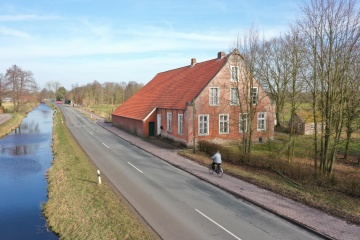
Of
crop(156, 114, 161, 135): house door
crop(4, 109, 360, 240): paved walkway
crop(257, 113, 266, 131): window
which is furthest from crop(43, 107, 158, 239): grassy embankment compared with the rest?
crop(257, 113, 266, 131): window

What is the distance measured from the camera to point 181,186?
15.6 m

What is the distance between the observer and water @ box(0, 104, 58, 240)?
1224 cm

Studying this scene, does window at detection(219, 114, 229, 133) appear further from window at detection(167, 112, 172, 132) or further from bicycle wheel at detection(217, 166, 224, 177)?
bicycle wheel at detection(217, 166, 224, 177)

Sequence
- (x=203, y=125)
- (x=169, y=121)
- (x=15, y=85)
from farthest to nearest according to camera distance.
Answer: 1. (x=15, y=85)
2. (x=169, y=121)
3. (x=203, y=125)

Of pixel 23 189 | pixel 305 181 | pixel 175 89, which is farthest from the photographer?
pixel 175 89

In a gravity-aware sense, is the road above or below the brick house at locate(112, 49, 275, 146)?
below

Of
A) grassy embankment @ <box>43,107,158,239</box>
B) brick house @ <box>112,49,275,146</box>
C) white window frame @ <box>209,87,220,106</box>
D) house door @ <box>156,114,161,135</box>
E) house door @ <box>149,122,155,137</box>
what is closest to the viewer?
grassy embankment @ <box>43,107,158,239</box>

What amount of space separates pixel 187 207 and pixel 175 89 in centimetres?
2198

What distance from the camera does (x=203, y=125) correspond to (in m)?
27.6

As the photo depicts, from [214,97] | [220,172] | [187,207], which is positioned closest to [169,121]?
[214,97]

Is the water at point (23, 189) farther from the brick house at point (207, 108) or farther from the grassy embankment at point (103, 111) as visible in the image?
the grassy embankment at point (103, 111)

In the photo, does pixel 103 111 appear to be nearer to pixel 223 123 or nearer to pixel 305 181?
pixel 223 123

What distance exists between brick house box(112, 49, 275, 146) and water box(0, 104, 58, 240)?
11.9 m

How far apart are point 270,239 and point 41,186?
14348mm
